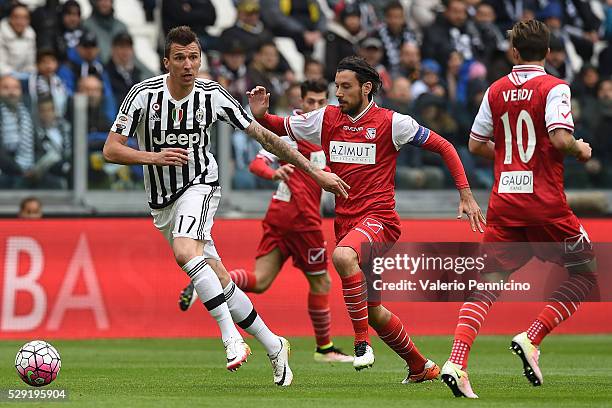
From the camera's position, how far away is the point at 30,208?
15617 mm

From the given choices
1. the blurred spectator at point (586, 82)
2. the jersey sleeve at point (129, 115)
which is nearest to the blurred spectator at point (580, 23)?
the blurred spectator at point (586, 82)

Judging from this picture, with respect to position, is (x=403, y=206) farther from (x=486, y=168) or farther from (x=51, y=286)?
(x=51, y=286)

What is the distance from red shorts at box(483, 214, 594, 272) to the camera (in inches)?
349

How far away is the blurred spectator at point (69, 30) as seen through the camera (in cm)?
1805

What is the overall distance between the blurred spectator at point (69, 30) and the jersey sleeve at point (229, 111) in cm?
898

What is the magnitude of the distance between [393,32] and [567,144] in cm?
1155

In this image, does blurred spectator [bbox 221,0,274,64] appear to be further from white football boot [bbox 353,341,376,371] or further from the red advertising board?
white football boot [bbox 353,341,376,371]

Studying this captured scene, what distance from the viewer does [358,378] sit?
10.2 metres

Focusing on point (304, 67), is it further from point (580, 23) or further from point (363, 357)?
point (363, 357)


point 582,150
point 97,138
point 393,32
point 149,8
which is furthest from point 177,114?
point 393,32

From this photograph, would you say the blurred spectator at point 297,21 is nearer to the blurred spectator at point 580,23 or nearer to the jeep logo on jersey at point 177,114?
the blurred spectator at point 580,23

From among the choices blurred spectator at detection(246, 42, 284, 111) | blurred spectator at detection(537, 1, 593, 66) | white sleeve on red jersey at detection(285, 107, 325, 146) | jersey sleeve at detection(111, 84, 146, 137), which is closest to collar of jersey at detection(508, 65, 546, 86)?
white sleeve on red jersey at detection(285, 107, 325, 146)

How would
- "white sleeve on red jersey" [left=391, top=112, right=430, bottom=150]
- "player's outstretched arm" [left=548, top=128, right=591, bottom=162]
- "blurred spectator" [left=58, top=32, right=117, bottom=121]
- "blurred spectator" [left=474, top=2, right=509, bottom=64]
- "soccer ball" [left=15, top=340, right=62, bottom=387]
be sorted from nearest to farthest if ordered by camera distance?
"player's outstretched arm" [left=548, top=128, right=591, bottom=162] → "soccer ball" [left=15, top=340, right=62, bottom=387] → "white sleeve on red jersey" [left=391, top=112, right=430, bottom=150] → "blurred spectator" [left=58, top=32, right=117, bottom=121] → "blurred spectator" [left=474, top=2, right=509, bottom=64]

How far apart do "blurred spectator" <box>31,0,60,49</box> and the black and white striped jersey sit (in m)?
8.79
